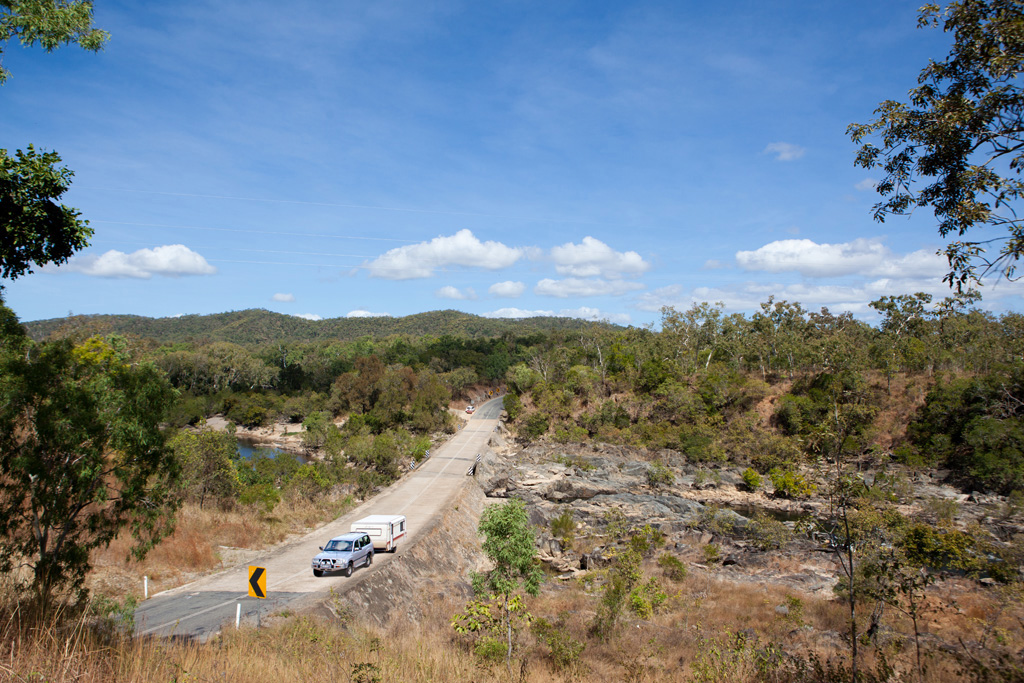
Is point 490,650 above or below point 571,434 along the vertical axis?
above

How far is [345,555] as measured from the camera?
789 inches

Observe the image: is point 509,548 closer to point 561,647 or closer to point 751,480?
point 561,647

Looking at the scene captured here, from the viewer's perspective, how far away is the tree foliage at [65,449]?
8.28 m

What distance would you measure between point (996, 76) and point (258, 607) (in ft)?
69.1

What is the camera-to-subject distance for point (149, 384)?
9.65m

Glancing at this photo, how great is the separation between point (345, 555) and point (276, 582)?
2440 mm

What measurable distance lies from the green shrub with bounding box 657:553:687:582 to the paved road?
12341 mm

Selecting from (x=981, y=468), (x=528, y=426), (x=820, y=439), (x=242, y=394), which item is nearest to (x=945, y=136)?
(x=820, y=439)

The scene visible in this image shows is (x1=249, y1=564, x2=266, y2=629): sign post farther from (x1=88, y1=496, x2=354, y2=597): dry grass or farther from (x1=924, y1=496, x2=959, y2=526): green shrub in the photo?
(x1=924, y1=496, x2=959, y2=526): green shrub

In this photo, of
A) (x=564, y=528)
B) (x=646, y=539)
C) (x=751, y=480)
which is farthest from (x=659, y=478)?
(x=646, y=539)

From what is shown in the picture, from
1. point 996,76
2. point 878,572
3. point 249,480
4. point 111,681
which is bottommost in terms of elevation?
point 249,480

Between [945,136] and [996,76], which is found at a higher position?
[996,76]

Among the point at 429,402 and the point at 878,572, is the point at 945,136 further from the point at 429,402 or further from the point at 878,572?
the point at 429,402

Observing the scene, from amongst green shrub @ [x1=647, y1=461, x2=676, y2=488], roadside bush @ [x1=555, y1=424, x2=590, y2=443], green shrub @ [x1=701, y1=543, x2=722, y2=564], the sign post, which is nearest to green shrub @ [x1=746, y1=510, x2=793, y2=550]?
green shrub @ [x1=701, y1=543, x2=722, y2=564]
